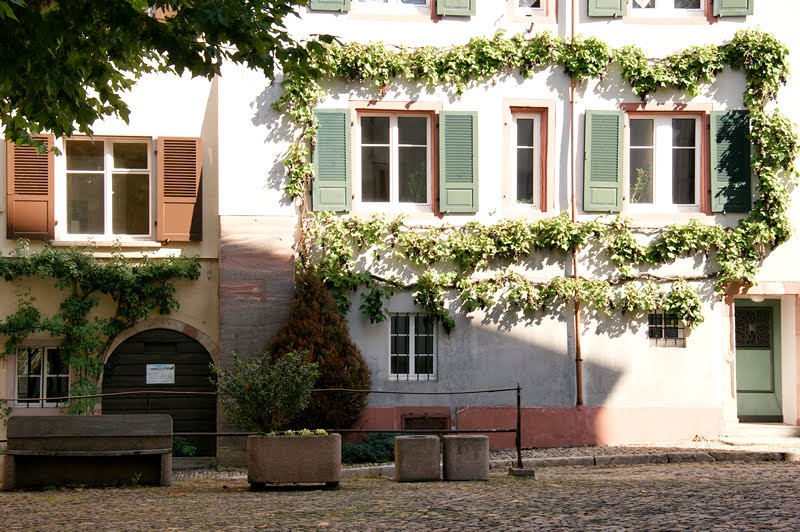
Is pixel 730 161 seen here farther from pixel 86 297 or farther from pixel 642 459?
pixel 86 297

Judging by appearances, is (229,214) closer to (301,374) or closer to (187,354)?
(187,354)

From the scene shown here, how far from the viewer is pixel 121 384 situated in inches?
717

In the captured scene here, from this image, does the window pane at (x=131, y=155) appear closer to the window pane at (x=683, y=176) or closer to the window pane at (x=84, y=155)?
the window pane at (x=84, y=155)

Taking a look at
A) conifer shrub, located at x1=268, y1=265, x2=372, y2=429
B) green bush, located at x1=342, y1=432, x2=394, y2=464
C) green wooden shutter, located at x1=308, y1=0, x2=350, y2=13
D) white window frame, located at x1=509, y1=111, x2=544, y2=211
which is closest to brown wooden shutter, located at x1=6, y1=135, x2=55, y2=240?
conifer shrub, located at x1=268, y1=265, x2=372, y2=429

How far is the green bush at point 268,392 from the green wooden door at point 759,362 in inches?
339

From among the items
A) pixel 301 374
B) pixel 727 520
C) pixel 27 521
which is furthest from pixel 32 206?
pixel 727 520

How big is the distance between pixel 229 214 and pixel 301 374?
5.05 m

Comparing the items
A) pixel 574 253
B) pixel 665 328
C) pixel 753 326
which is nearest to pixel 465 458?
pixel 574 253

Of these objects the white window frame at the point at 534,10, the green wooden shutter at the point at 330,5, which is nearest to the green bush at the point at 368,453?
the green wooden shutter at the point at 330,5

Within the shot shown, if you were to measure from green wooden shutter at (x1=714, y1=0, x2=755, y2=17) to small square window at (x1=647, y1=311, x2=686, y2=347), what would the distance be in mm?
4650

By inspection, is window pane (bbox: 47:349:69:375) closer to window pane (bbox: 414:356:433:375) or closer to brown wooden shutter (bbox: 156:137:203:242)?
brown wooden shutter (bbox: 156:137:203:242)

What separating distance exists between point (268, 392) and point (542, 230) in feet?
21.1

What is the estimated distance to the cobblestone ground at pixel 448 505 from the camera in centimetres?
938

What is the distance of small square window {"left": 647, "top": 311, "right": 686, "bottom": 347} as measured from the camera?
18.6 metres
